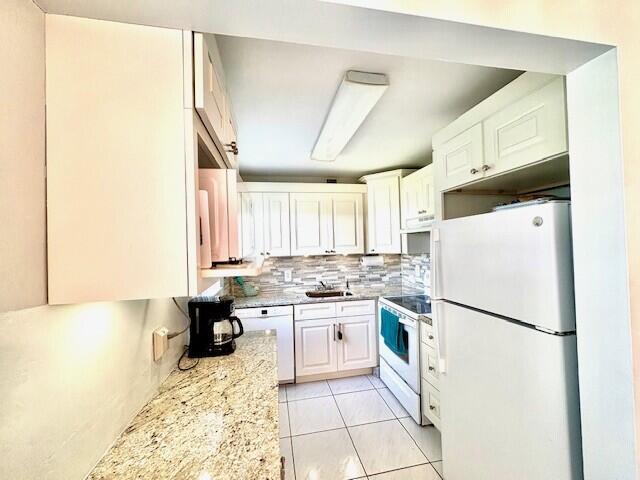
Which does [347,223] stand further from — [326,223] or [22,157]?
[22,157]

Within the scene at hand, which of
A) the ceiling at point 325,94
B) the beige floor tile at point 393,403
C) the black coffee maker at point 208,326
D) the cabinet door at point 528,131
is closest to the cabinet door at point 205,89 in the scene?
the ceiling at point 325,94

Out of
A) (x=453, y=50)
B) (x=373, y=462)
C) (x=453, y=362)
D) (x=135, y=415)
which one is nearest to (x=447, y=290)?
(x=453, y=362)

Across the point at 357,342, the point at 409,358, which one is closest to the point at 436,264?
the point at 409,358

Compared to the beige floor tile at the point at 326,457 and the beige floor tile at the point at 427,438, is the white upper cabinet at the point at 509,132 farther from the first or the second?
the beige floor tile at the point at 326,457

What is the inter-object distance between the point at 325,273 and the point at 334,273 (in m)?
0.12

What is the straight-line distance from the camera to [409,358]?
240cm

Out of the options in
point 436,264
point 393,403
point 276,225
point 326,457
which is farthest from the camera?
point 276,225

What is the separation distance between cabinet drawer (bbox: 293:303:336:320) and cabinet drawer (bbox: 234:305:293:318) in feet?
0.25

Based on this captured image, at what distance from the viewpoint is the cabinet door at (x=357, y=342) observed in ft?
9.96

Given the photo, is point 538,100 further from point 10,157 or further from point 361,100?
point 10,157

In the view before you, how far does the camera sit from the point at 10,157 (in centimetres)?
56

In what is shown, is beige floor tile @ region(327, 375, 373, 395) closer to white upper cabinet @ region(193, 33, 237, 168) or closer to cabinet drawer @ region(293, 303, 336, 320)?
cabinet drawer @ region(293, 303, 336, 320)

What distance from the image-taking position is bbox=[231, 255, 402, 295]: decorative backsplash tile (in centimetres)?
346

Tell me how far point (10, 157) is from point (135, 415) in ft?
2.94
